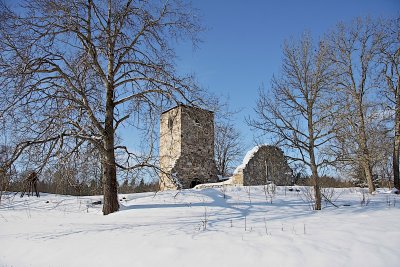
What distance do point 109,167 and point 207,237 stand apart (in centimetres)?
465

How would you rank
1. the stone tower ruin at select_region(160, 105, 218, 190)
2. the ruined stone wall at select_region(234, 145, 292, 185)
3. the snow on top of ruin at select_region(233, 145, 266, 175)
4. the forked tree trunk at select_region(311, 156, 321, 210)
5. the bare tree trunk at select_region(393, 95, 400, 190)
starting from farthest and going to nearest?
the stone tower ruin at select_region(160, 105, 218, 190) < the snow on top of ruin at select_region(233, 145, 266, 175) < the ruined stone wall at select_region(234, 145, 292, 185) < the bare tree trunk at select_region(393, 95, 400, 190) < the forked tree trunk at select_region(311, 156, 321, 210)

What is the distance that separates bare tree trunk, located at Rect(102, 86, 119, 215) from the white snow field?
0.44m

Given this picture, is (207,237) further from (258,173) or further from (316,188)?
(258,173)

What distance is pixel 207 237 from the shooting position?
5180mm

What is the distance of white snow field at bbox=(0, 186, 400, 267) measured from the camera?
4199 millimetres

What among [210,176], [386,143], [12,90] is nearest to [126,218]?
[12,90]

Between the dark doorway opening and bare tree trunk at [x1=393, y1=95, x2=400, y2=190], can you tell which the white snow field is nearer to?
bare tree trunk at [x1=393, y1=95, x2=400, y2=190]

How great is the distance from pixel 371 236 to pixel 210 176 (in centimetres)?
1874

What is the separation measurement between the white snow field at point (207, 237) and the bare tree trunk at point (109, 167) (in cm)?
44

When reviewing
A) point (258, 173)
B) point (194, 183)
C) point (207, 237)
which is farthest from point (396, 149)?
point (207, 237)

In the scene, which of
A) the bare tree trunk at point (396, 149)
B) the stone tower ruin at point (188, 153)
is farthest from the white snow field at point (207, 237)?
the stone tower ruin at point (188, 153)

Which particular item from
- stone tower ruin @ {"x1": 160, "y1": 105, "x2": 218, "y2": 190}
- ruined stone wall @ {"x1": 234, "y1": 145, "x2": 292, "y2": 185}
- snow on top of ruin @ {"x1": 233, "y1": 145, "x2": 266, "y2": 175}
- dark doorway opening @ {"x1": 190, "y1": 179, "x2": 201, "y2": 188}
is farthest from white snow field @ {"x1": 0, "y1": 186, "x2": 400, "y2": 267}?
dark doorway opening @ {"x1": 190, "y1": 179, "x2": 201, "y2": 188}

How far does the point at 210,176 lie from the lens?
915 inches

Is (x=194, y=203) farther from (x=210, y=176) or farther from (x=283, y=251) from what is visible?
(x=210, y=176)
